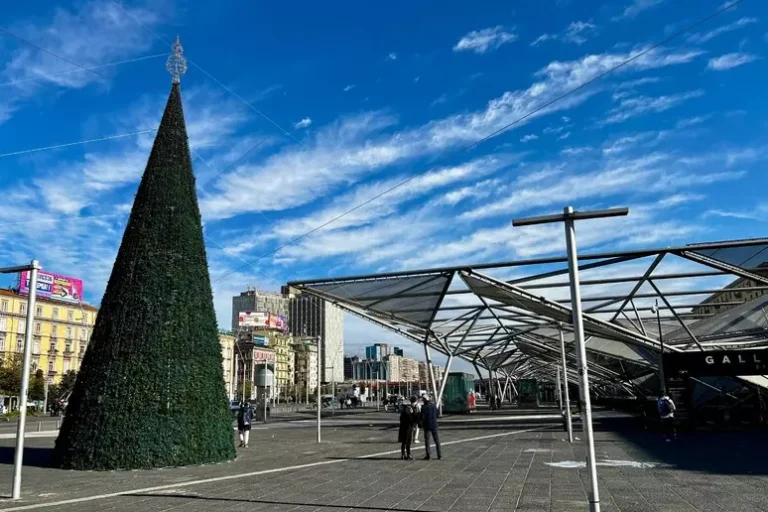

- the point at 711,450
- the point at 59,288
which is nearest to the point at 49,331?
the point at 59,288

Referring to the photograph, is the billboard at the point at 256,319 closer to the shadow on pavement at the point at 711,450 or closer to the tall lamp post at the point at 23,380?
the shadow on pavement at the point at 711,450

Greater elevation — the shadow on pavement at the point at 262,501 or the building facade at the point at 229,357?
the building facade at the point at 229,357

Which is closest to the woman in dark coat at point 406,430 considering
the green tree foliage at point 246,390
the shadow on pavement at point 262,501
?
the shadow on pavement at point 262,501

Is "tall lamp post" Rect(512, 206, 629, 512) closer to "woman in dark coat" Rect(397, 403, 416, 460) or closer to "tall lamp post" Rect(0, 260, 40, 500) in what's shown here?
"woman in dark coat" Rect(397, 403, 416, 460)

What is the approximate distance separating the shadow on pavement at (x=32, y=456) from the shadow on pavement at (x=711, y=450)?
53.5 ft

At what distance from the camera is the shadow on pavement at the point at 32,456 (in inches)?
638

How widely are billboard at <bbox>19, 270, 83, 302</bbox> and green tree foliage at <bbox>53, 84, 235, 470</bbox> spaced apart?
260 ft

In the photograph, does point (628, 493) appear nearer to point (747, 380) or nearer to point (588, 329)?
point (747, 380)

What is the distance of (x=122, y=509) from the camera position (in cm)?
965

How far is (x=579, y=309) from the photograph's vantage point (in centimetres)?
812

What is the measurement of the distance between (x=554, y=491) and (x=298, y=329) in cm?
17424

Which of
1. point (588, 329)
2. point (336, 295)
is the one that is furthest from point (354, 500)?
point (588, 329)

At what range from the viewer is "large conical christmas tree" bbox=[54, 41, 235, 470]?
14.6 metres

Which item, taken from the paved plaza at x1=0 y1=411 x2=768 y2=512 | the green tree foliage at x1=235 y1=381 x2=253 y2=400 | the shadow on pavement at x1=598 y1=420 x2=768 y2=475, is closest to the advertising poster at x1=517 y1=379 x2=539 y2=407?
the shadow on pavement at x1=598 y1=420 x2=768 y2=475
